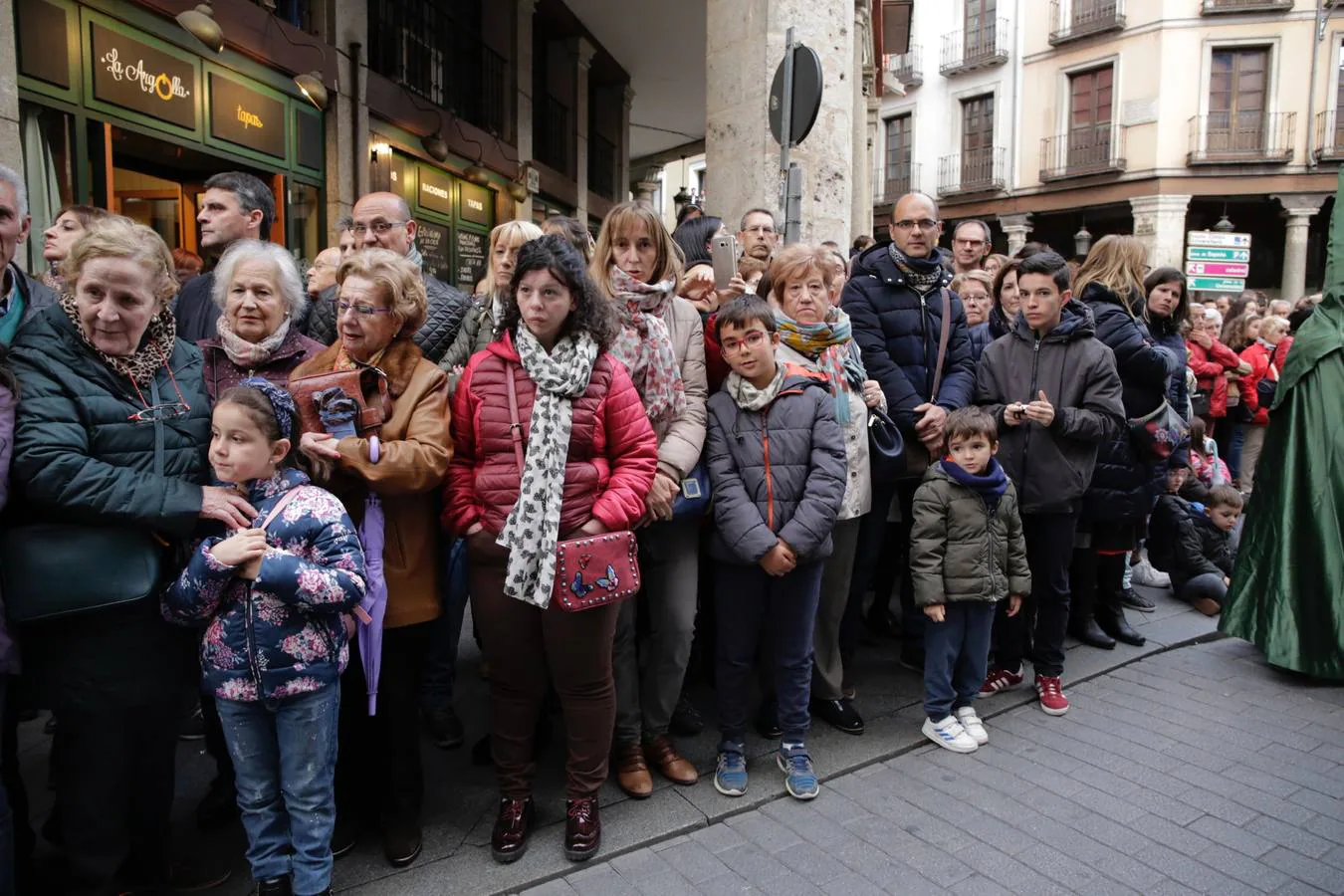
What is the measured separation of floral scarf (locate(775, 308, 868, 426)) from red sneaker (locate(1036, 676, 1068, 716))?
1.77m

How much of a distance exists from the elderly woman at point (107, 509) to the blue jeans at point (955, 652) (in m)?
2.90

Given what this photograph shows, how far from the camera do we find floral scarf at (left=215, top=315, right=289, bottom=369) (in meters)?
2.82

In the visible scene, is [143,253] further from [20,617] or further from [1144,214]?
[1144,214]

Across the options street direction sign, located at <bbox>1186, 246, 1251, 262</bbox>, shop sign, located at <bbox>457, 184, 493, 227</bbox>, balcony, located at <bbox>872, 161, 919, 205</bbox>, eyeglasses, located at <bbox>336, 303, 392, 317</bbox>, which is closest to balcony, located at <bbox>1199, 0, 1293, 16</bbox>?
balcony, located at <bbox>872, 161, 919, 205</bbox>

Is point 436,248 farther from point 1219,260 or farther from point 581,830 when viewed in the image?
point 1219,260

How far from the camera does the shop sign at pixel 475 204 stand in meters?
12.4

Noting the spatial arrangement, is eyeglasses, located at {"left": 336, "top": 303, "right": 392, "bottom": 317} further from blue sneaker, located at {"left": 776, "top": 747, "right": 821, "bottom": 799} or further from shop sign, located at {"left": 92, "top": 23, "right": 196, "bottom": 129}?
shop sign, located at {"left": 92, "top": 23, "right": 196, "bottom": 129}

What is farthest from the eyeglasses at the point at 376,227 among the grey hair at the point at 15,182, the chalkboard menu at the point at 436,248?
the chalkboard menu at the point at 436,248

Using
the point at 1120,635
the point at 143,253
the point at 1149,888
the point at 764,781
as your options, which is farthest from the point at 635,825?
the point at 1120,635

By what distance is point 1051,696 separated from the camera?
14.2 feet

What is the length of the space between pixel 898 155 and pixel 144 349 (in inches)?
1296

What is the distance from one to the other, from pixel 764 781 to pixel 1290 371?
13.3 feet

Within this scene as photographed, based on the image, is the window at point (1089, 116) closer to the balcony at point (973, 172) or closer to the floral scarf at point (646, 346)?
the balcony at point (973, 172)

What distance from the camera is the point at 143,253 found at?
8.32ft
